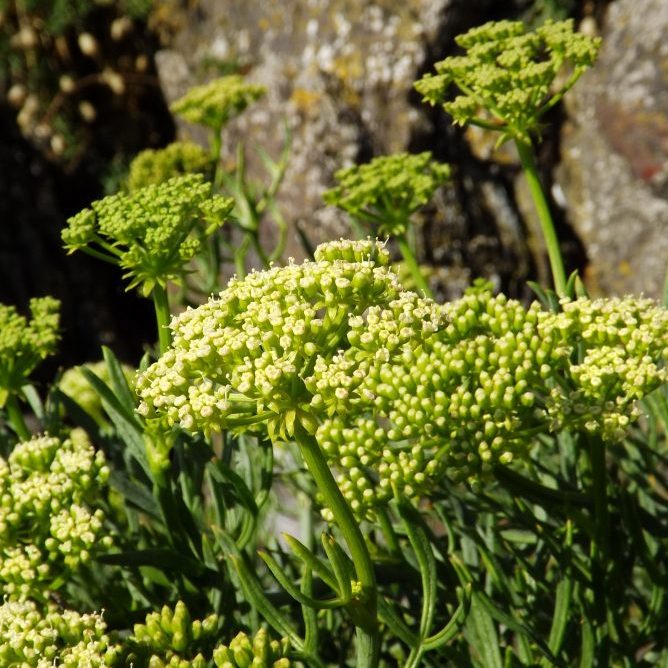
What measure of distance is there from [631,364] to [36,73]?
3.55 meters

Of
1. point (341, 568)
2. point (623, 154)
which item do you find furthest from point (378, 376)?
point (623, 154)

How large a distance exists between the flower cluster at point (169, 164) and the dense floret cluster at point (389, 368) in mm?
974

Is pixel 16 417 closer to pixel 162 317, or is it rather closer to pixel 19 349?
pixel 19 349

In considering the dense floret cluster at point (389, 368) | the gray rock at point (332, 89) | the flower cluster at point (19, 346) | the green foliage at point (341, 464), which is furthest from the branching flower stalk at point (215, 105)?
the gray rock at point (332, 89)

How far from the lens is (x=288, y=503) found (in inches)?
88.2

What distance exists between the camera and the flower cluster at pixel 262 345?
817 millimetres

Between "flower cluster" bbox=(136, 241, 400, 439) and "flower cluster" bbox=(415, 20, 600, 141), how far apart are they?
37cm

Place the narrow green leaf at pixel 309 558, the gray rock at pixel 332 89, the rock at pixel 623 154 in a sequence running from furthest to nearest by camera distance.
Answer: the gray rock at pixel 332 89 < the rock at pixel 623 154 < the narrow green leaf at pixel 309 558

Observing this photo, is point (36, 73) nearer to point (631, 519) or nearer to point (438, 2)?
point (438, 2)

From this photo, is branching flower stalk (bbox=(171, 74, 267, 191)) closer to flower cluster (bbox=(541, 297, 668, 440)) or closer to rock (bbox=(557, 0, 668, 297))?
flower cluster (bbox=(541, 297, 668, 440))

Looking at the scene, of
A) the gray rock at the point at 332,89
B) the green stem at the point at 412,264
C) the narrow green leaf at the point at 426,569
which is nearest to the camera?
the narrow green leaf at the point at 426,569

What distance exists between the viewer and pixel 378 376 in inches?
39.4

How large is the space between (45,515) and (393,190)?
663 mm

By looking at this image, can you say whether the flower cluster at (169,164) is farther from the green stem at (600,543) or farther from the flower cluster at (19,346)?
the green stem at (600,543)
